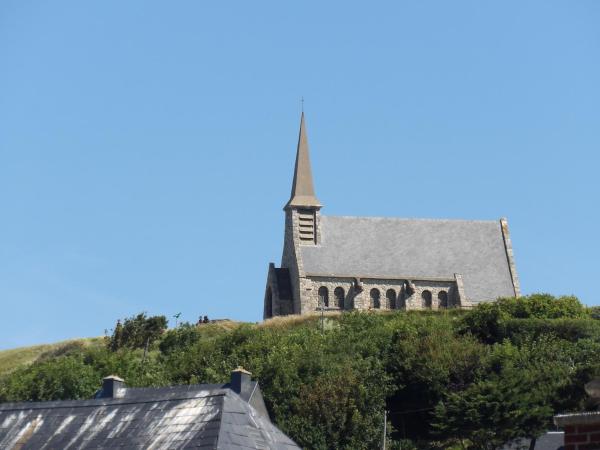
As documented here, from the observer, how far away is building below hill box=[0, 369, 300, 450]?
23391 mm

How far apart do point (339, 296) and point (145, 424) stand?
5873 cm

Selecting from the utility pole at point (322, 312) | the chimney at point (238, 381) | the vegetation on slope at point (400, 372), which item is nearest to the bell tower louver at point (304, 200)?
the utility pole at point (322, 312)

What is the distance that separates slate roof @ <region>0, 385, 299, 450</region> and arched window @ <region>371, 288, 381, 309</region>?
56.1 m

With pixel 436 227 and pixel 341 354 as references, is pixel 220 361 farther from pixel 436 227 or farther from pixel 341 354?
pixel 436 227

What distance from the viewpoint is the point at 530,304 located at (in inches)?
2741

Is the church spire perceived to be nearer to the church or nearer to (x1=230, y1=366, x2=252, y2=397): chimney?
the church

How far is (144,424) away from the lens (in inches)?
961

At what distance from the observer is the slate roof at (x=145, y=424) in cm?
2339

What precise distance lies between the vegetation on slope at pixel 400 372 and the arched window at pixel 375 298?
11920 mm

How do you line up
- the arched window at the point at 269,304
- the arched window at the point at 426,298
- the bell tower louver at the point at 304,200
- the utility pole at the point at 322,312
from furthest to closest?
the bell tower louver at the point at 304,200, the arched window at the point at 269,304, the arched window at the point at 426,298, the utility pole at the point at 322,312

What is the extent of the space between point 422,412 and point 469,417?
5695 millimetres

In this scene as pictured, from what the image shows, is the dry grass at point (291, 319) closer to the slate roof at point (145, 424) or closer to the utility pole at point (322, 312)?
the utility pole at point (322, 312)

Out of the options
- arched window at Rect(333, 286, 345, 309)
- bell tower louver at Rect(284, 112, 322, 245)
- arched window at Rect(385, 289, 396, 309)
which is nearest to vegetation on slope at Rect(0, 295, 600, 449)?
arched window at Rect(333, 286, 345, 309)

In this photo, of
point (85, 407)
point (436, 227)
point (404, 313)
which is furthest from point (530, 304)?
point (85, 407)
